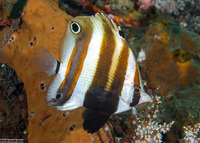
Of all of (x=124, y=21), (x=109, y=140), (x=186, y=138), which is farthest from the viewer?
(x=124, y=21)

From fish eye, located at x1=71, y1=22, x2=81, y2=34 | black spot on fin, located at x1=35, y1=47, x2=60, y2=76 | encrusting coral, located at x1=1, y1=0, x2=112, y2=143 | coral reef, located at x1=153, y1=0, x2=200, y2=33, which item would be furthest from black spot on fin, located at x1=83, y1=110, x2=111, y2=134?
coral reef, located at x1=153, y1=0, x2=200, y2=33

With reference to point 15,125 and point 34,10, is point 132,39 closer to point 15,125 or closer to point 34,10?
point 34,10

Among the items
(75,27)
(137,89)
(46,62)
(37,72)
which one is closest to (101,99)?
(137,89)

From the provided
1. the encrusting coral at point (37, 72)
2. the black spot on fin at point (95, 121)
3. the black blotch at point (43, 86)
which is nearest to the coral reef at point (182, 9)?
the encrusting coral at point (37, 72)

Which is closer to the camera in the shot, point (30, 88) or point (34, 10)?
point (30, 88)

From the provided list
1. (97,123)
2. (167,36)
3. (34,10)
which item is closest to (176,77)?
(167,36)

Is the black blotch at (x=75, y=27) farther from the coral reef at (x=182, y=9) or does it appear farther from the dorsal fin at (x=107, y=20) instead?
the coral reef at (x=182, y=9)

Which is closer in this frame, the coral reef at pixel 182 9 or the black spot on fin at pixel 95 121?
the black spot on fin at pixel 95 121
